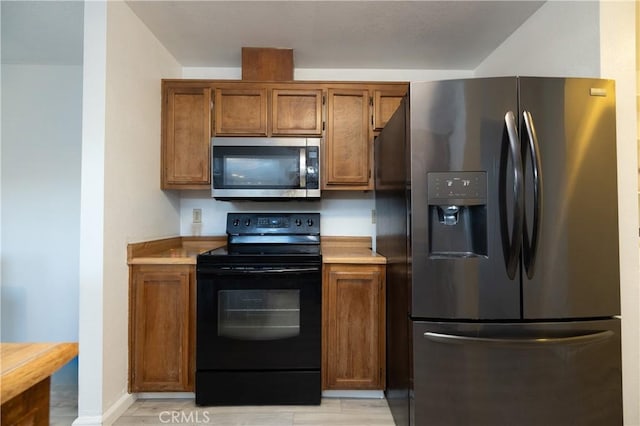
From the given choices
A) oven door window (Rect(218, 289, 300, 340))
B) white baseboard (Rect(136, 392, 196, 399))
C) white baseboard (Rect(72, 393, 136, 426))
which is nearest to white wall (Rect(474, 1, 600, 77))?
oven door window (Rect(218, 289, 300, 340))

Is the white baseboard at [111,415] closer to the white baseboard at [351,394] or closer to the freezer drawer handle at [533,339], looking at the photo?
the white baseboard at [351,394]

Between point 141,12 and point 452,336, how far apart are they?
2.48 m

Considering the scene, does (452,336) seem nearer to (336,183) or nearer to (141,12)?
(336,183)

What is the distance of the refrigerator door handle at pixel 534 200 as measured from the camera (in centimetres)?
128

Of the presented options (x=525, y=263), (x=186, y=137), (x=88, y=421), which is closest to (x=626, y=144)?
(x=525, y=263)

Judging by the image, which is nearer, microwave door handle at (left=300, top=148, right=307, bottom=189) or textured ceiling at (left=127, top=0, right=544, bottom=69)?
textured ceiling at (left=127, top=0, right=544, bottom=69)

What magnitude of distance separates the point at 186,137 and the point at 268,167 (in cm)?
67

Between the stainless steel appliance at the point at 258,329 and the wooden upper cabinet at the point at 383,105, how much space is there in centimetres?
112

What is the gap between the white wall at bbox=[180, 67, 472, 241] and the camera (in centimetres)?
261

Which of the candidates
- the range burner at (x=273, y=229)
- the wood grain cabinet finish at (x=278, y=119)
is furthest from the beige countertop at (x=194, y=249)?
the wood grain cabinet finish at (x=278, y=119)

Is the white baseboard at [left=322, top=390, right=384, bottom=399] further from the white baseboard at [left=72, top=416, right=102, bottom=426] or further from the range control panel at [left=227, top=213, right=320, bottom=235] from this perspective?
the white baseboard at [left=72, top=416, right=102, bottom=426]

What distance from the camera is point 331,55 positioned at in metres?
2.42

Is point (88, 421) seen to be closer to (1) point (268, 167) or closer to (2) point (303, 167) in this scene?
(1) point (268, 167)

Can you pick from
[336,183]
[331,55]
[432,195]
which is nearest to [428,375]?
[432,195]
